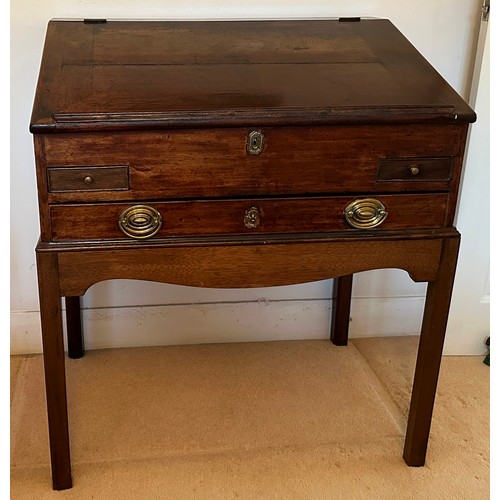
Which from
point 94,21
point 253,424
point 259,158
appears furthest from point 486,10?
point 253,424

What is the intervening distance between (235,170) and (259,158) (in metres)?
0.05

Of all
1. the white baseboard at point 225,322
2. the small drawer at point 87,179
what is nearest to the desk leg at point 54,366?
the small drawer at point 87,179

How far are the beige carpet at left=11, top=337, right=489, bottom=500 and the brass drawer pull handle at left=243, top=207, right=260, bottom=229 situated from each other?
0.61 meters

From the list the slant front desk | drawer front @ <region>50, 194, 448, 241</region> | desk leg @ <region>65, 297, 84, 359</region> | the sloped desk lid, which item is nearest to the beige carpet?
desk leg @ <region>65, 297, 84, 359</region>

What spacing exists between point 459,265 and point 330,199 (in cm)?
76

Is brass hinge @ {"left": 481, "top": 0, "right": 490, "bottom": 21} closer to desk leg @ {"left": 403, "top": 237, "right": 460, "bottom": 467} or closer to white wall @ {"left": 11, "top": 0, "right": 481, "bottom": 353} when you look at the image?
white wall @ {"left": 11, "top": 0, "right": 481, "bottom": 353}

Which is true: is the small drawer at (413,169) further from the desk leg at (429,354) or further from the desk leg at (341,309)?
the desk leg at (341,309)

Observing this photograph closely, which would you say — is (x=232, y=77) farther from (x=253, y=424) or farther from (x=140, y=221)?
(x=253, y=424)

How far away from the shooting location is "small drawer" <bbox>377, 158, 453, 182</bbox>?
5.01ft

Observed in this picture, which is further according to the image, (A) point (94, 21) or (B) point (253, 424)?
(B) point (253, 424)

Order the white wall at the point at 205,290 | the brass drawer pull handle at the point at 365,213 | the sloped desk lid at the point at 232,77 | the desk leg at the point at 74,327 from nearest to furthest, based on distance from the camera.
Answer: the sloped desk lid at the point at 232,77, the brass drawer pull handle at the point at 365,213, the white wall at the point at 205,290, the desk leg at the point at 74,327

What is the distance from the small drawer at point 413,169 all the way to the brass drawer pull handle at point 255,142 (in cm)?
24

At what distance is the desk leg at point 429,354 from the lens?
1651 mm

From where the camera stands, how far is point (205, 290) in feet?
7.28
